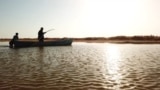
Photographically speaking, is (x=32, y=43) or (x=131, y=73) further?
(x=32, y=43)

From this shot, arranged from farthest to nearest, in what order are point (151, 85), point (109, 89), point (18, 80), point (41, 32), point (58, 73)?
point (41, 32) → point (58, 73) → point (18, 80) → point (151, 85) → point (109, 89)

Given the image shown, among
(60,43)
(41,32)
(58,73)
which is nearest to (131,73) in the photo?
(58,73)

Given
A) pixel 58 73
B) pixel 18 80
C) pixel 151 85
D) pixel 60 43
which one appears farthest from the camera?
pixel 60 43

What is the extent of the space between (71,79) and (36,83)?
5.41ft

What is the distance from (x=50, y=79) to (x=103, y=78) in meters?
2.43

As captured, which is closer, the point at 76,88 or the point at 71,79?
the point at 76,88

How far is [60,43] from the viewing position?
4469 centimetres

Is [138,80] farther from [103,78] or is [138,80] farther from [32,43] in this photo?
[32,43]

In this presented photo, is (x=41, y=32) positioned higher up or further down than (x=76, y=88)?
higher up

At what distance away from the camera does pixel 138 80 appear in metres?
11.0

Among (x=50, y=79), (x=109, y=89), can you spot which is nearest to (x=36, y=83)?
(x=50, y=79)

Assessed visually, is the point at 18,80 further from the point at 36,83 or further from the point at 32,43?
the point at 32,43

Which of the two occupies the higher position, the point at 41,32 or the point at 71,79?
the point at 41,32

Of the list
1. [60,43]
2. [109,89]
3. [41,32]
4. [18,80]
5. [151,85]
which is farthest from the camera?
[60,43]
